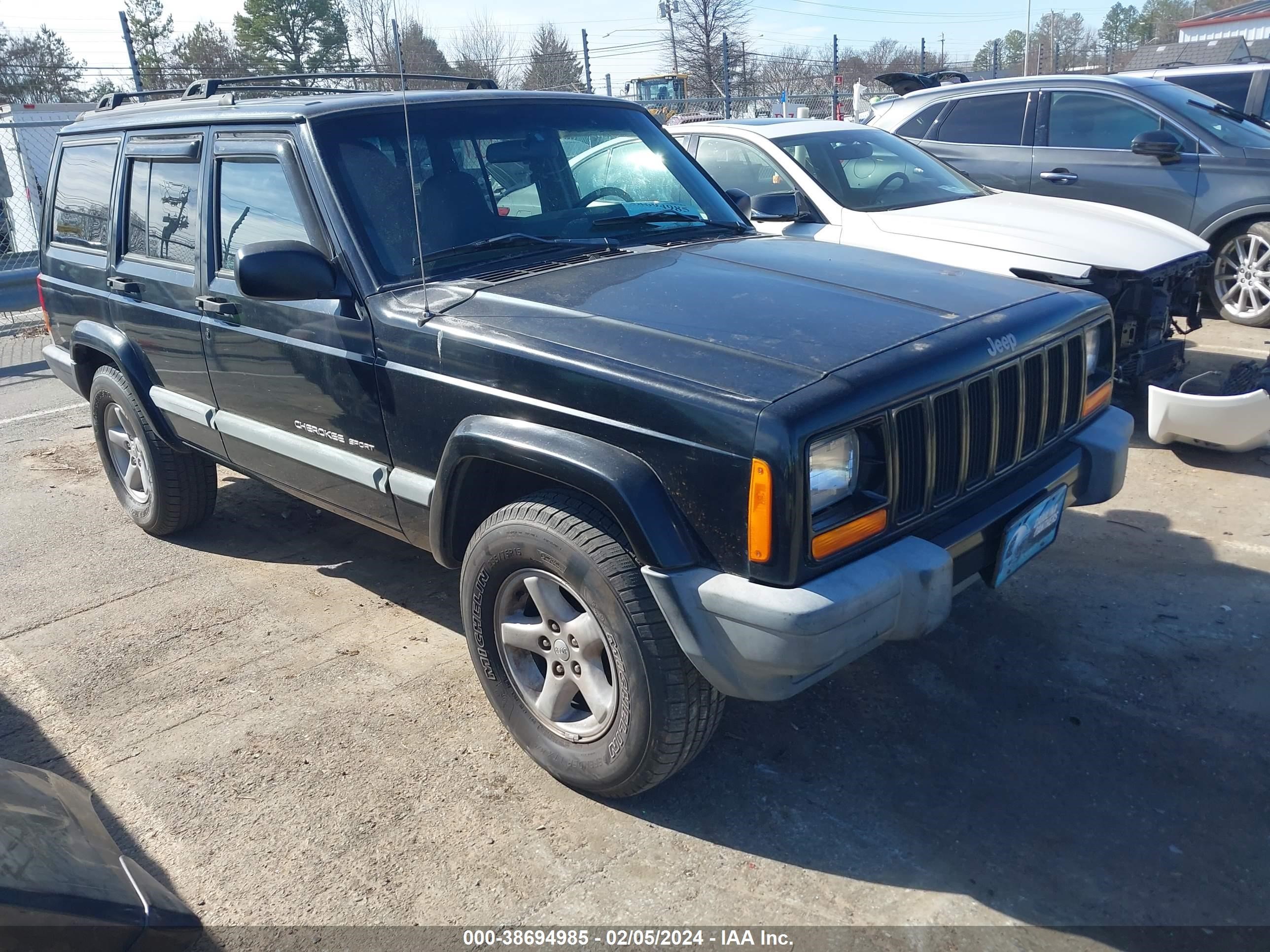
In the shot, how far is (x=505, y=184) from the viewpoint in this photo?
3.67 m

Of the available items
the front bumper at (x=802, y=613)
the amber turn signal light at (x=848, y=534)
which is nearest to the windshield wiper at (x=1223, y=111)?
the front bumper at (x=802, y=613)

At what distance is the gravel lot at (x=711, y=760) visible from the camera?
2.58 metres

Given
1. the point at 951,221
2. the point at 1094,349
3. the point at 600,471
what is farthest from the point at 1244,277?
the point at 600,471

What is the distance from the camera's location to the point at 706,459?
241 centimetres

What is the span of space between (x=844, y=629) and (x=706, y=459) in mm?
524

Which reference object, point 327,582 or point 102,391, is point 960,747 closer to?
point 327,582

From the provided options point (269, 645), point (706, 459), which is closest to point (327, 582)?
point (269, 645)

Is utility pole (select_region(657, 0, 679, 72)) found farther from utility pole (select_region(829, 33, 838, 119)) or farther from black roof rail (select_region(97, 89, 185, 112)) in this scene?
black roof rail (select_region(97, 89, 185, 112))

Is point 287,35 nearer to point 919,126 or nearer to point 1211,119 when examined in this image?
point 919,126

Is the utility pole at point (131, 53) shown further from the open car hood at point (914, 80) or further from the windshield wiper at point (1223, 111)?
the windshield wiper at point (1223, 111)

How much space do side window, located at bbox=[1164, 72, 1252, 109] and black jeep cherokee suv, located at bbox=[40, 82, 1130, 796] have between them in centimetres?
779

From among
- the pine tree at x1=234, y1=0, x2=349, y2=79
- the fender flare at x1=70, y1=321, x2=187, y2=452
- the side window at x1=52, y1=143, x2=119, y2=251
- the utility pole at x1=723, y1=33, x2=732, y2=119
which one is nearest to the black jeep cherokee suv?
the fender flare at x1=70, y1=321, x2=187, y2=452

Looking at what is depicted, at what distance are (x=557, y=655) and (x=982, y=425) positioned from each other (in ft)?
4.61

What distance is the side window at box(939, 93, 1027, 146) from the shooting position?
8.12m
